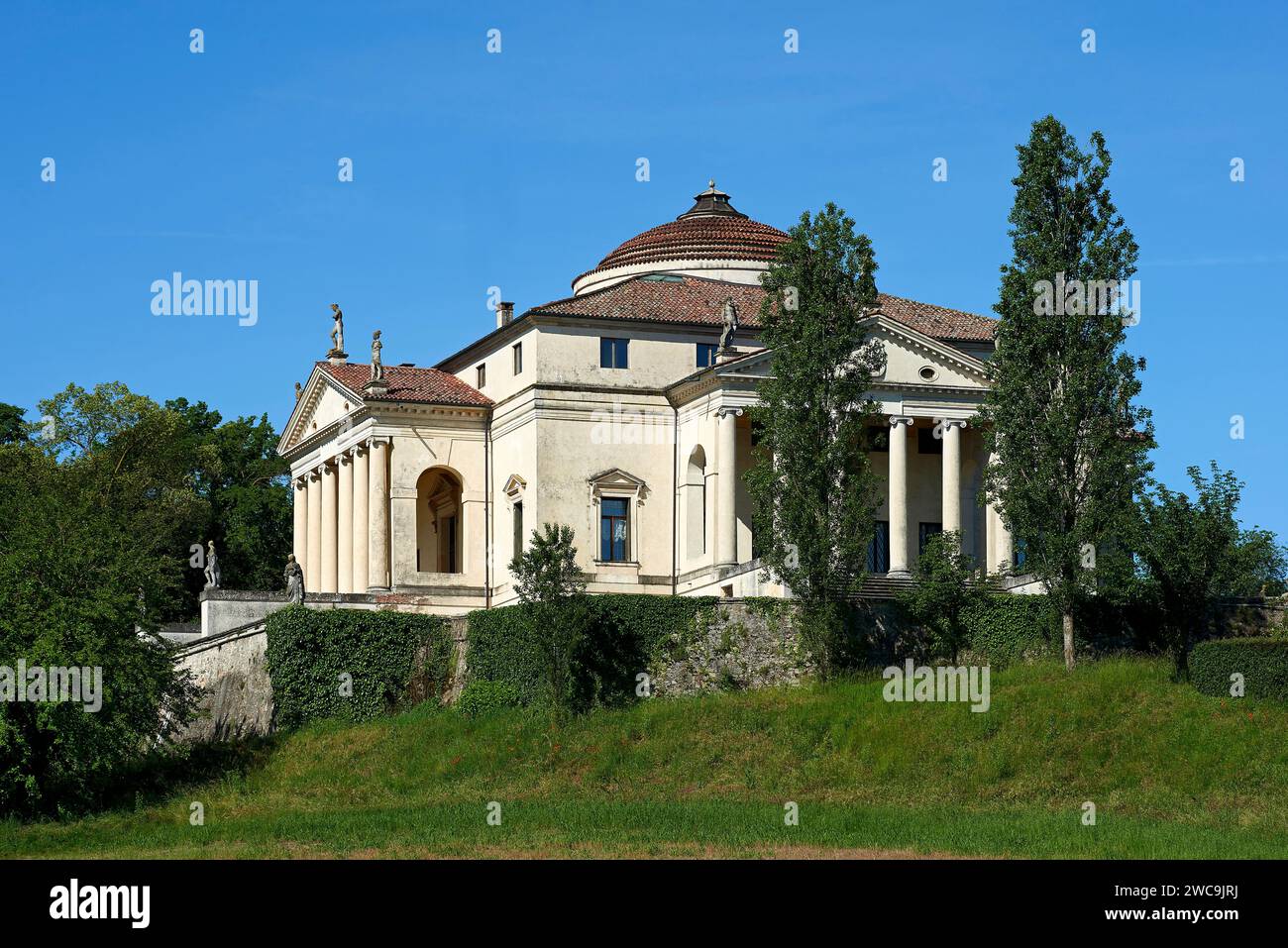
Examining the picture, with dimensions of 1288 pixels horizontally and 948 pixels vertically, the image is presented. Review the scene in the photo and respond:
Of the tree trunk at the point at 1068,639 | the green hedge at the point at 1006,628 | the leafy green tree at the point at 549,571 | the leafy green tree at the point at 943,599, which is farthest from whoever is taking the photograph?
the leafy green tree at the point at 943,599

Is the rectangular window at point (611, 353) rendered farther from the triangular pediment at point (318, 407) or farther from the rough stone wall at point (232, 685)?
the rough stone wall at point (232, 685)

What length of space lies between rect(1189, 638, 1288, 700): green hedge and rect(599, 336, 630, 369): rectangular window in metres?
24.5

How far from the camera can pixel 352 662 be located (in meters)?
62.2

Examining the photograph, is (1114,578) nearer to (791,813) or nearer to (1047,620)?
(1047,620)

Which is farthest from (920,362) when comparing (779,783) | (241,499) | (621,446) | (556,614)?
(241,499)

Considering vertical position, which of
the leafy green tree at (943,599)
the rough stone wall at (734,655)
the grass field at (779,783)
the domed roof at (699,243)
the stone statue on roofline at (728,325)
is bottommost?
the grass field at (779,783)

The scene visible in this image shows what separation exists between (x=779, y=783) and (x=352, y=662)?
17.0 metres

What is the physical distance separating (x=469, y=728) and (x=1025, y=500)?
54.8 feet

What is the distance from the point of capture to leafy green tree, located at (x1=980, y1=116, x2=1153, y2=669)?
181 feet

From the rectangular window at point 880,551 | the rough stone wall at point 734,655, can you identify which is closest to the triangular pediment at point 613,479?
Answer: the rectangular window at point 880,551

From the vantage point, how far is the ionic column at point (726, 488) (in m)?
66.4

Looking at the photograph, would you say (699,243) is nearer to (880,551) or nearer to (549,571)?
(880,551)

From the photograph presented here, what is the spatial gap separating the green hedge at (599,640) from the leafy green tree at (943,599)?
19.8 feet

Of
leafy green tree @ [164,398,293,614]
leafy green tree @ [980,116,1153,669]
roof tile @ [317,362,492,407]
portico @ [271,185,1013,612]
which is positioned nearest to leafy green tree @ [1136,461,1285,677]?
leafy green tree @ [980,116,1153,669]
